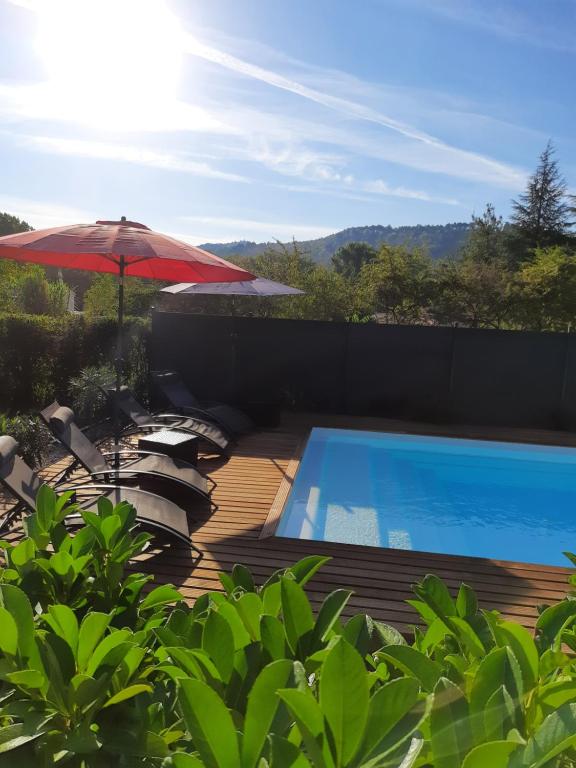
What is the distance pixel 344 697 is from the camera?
73 centimetres

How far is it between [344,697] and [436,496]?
7387mm

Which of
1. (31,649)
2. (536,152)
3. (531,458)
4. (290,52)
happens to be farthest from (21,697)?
(536,152)

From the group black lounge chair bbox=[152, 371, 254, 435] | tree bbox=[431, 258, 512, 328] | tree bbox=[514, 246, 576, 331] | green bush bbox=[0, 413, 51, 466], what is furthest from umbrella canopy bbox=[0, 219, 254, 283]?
tree bbox=[514, 246, 576, 331]

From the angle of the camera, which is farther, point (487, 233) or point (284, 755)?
point (487, 233)

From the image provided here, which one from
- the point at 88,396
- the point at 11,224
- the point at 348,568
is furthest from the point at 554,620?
the point at 11,224

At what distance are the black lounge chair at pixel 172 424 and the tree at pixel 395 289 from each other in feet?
34.3

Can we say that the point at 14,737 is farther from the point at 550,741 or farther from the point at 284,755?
the point at 550,741

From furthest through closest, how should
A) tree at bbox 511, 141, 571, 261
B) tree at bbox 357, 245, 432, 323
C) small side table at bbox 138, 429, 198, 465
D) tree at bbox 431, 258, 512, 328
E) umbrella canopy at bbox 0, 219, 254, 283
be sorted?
tree at bbox 511, 141, 571, 261
tree at bbox 357, 245, 432, 323
tree at bbox 431, 258, 512, 328
small side table at bbox 138, 429, 198, 465
umbrella canopy at bbox 0, 219, 254, 283

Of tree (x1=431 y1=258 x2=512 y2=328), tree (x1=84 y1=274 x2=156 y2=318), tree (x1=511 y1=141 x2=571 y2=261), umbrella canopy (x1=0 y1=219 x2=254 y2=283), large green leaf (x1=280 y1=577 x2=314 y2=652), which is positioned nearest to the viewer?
large green leaf (x1=280 y1=577 x2=314 y2=652)

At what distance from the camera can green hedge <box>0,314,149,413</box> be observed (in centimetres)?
780

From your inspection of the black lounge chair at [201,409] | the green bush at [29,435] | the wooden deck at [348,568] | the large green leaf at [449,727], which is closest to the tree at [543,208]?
the black lounge chair at [201,409]

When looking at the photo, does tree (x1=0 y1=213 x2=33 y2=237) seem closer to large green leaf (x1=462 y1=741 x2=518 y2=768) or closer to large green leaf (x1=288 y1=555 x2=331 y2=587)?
large green leaf (x1=288 y1=555 x2=331 y2=587)

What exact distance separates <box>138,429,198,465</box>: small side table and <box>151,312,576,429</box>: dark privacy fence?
445 centimetres

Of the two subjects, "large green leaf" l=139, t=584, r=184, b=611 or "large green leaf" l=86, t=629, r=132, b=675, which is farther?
"large green leaf" l=139, t=584, r=184, b=611
